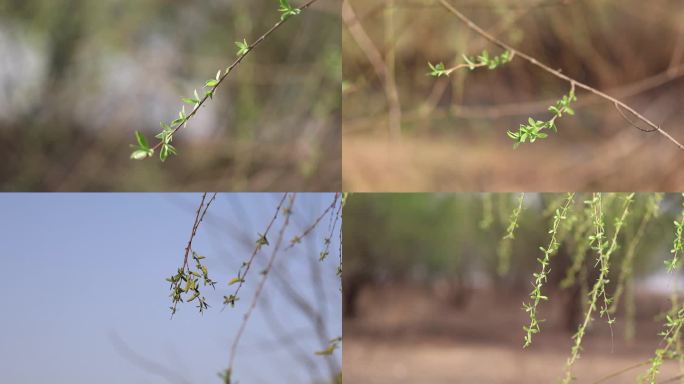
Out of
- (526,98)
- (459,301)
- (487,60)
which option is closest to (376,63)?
(487,60)

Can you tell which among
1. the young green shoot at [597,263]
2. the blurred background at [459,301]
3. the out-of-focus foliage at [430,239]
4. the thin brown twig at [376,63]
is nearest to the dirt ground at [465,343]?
the blurred background at [459,301]

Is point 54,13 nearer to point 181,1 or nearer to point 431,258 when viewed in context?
point 181,1

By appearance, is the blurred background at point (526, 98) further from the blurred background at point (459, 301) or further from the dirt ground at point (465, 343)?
the dirt ground at point (465, 343)

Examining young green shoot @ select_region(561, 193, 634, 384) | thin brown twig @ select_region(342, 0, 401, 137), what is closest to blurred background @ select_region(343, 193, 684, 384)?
thin brown twig @ select_region(342, 0, 401, 137)

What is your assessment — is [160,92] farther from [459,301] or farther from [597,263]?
[459,301]

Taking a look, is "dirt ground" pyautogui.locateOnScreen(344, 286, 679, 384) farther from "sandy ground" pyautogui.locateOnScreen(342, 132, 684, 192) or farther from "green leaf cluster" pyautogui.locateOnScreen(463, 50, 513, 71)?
"green leaf cluster" pyautogui.locateOnScreen(463, 50, 513, 71)

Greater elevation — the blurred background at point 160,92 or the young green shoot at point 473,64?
the blurred background at point 160,92

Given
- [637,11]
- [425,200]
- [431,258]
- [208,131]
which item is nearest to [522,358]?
[431,258]
